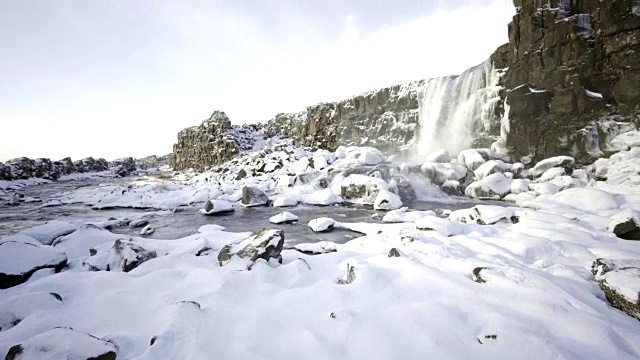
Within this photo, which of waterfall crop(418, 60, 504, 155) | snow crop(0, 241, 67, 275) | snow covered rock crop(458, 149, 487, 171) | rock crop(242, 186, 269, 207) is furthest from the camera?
waterfall crop(418, 60, 504, 155)

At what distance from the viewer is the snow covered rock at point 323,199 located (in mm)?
16219

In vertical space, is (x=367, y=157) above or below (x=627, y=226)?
above

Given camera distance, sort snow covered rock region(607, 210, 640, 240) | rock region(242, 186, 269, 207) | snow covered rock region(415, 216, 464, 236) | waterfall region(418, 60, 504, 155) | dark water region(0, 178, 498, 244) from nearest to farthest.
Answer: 1. snow covered rock region(607, 210, 640, 240)
2. snow covered rock region(415, 216, 464, 236)
3. dark water region(0, 178, 498, 244)
4. rock region(242, 186, 269, 207)
5. waterfall region(418, 60, 504, 155)

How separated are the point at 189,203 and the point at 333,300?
688 inches

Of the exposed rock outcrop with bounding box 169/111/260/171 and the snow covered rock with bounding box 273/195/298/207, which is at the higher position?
the exposed rock outcrop with bounding box 169/111/260/171

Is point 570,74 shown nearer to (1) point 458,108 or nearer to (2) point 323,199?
(1) point 458,108

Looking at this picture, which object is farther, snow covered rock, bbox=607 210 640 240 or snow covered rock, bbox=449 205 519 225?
snow covered rock, bbox=449 205 519 225

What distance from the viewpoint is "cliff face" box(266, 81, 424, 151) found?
2938cm

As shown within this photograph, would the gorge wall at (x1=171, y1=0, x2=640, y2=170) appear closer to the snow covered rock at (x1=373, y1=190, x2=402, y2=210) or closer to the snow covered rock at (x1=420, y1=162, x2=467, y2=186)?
the snow covered rock at (x1=420, y1=162, x2=467, y2=186)

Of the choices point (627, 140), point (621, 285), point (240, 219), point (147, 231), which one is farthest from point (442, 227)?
point (627, 140)

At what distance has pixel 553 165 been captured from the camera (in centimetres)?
1686

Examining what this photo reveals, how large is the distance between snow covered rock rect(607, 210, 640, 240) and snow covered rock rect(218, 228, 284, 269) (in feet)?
25.1

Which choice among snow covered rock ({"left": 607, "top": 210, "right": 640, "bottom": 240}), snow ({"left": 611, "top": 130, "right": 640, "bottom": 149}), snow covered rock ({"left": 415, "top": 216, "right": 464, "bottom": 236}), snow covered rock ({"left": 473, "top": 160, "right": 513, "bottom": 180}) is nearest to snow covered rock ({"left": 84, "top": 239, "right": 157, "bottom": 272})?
snow covered rock ({"left": 415, "top": 216, "right": 464, "bottom": 236})

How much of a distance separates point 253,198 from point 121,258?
11.9 meters
